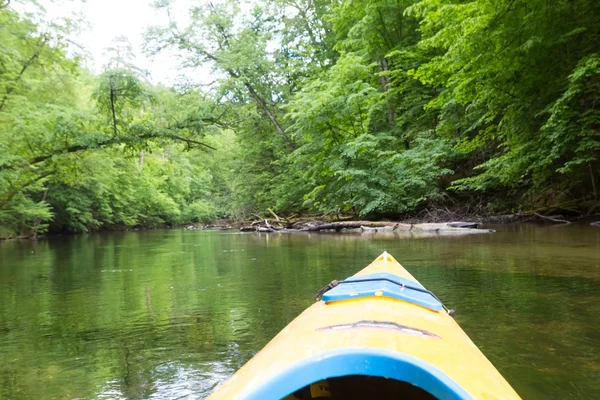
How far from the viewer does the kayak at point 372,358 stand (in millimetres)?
1051

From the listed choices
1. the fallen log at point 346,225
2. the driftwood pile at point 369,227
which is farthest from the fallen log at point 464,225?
the fallen log at point 346,225

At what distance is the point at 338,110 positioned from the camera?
15.9 meters

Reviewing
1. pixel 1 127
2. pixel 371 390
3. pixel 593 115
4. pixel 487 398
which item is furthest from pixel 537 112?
pixel 1 127

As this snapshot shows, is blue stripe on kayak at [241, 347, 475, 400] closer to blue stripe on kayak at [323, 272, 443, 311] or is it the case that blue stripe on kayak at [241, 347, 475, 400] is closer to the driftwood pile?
blue stripe on kayak at [323, 272, 443, 311]

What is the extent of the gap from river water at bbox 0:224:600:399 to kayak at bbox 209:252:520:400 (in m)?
0.73

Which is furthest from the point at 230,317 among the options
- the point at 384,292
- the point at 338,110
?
the point at 338,110

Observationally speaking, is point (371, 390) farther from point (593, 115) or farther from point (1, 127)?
point (1, 127)

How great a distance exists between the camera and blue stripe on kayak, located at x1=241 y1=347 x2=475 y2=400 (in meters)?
1.02

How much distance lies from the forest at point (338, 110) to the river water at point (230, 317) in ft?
11.5

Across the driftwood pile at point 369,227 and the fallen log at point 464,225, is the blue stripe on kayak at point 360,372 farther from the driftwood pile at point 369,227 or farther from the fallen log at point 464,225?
the fallen log at point 464,225

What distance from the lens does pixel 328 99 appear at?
50.5 feet

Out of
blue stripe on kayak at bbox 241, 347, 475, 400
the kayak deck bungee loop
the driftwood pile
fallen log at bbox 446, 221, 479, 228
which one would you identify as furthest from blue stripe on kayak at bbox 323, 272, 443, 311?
fallen log at bbox 446, 221, 479, 228

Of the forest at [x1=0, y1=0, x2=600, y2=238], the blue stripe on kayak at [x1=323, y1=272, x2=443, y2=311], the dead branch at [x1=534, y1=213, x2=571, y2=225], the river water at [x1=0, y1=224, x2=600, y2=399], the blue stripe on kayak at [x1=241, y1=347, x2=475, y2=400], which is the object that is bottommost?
the river water at [x1=0, y1=224, x2=600, y2=399]

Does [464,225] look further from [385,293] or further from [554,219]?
[385,293]
